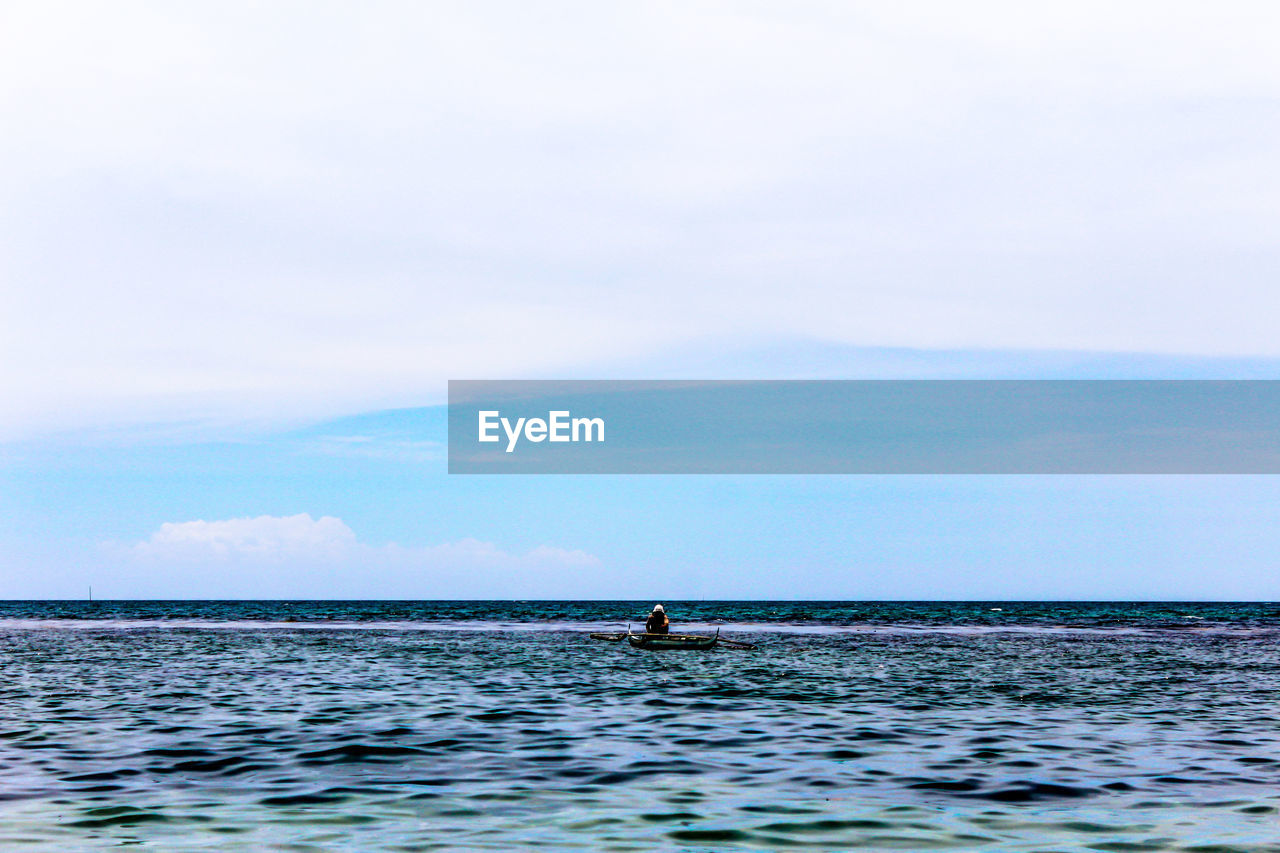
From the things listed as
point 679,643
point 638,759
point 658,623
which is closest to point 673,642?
point 679,643

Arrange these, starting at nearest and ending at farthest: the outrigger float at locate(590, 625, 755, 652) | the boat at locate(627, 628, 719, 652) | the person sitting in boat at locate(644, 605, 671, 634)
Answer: the boat at locate(627, 628, 719, 652) < the outrigger float at locate(590, 625, 755, 652) < the person sitting in boat at locate(644, 605, 671, 634)

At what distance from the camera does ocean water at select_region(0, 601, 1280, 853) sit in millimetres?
14945

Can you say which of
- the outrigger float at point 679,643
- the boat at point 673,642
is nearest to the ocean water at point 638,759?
the boat at point 673,642

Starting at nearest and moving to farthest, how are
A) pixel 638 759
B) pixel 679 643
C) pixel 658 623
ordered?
pixel 638 759, pixel 679 643, pixel 658 623

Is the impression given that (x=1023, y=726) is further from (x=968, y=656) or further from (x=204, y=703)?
(x=968, y=656)

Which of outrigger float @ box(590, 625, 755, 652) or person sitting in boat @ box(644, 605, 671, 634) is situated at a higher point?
person sitting in boat @ box(644, 605, 671, 634)

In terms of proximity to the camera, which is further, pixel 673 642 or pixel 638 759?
pixel 673 642

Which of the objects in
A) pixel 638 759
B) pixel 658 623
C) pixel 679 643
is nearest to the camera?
pixel 638 759

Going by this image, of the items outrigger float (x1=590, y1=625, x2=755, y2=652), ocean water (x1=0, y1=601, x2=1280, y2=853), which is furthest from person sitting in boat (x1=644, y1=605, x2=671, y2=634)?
ocean water (x1=0, y1=601, x2=1280, y2=853)

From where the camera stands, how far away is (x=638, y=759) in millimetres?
20703

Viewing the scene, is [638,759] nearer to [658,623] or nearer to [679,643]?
[679,643]

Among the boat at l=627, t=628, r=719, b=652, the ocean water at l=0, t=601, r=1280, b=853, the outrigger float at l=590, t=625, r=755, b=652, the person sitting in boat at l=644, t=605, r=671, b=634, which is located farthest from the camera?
the person sitting in boat at l=644, t=605, r=671, b=634

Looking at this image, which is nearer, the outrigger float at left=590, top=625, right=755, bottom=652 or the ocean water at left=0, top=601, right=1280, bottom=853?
the ocean water at left=0, top=601, right=1280, bottom=853

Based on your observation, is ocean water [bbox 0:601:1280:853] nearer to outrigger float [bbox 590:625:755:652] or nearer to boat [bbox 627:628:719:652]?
boat [bbox 627:628:719:652]
